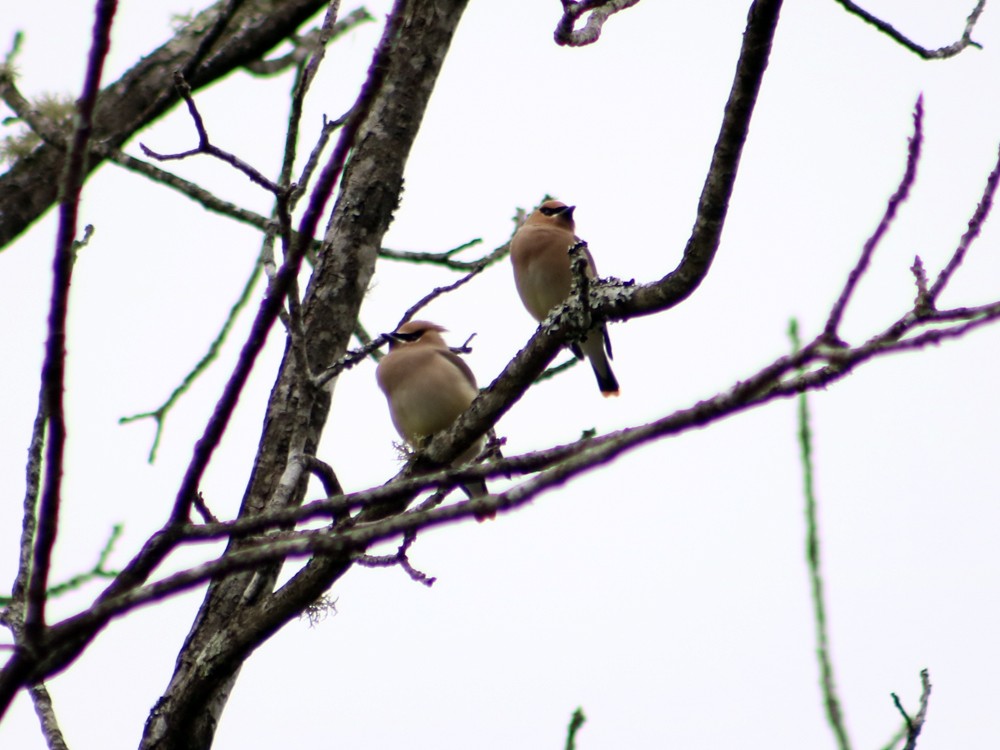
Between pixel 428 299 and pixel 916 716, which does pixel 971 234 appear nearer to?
pixel 916 716

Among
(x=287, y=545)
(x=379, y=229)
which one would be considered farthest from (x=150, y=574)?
(x=379, y=229)

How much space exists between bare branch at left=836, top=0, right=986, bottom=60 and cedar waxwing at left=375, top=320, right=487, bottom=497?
2.72 metres

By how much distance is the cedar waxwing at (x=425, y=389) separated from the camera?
20.2 feet

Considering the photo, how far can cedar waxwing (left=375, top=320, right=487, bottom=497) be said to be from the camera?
6.14m

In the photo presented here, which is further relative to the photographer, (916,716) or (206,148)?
(206,148)

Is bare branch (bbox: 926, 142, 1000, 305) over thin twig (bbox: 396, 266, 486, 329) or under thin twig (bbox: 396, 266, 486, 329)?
under

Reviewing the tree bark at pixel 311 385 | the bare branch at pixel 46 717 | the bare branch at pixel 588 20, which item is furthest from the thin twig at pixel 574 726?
the bare branch at pixel 588 20

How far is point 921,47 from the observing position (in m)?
3.88

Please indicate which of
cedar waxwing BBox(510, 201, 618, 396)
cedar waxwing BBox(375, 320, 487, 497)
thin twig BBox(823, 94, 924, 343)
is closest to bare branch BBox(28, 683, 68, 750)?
thin twig BBox(823, 94, 924, 343)

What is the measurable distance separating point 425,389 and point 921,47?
3.00 m

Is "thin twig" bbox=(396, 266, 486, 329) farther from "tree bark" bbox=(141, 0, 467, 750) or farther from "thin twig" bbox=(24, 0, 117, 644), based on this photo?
"thin twig" bbox=(24, 0, 117, 644)

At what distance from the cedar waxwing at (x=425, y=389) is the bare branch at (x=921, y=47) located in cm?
272

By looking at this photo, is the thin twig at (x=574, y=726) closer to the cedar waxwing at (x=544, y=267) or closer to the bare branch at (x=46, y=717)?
the bare branch at (x=46, y=717)

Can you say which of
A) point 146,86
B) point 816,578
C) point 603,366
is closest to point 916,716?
point 816,578
